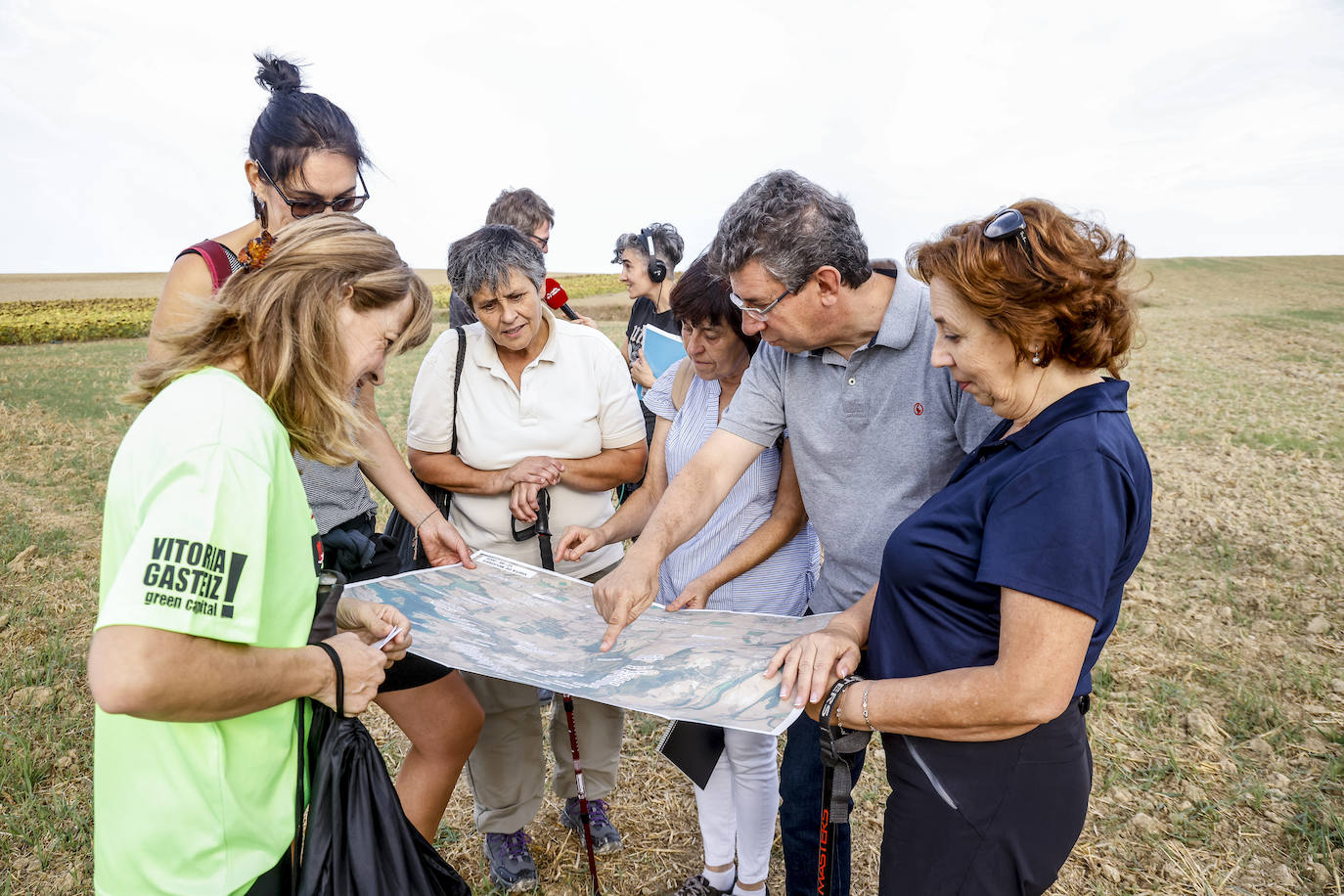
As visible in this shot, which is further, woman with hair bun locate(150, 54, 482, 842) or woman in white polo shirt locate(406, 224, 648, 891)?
woman in white polo shirt locate(406, 224, 648, 891)

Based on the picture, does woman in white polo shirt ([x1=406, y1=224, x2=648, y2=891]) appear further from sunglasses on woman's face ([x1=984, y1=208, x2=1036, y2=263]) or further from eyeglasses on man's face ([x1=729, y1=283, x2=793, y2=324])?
sunglasses on woman's face ([x1=984, y1=208, x2=1036, y2=263])

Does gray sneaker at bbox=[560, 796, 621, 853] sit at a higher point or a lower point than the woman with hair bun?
lower

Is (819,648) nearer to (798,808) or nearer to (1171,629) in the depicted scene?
(798,808)

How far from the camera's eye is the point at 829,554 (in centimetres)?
256

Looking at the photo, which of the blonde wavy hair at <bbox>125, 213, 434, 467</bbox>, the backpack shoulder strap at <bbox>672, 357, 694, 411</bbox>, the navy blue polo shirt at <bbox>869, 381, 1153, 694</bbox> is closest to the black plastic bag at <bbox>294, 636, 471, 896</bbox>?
the blonde wavy hair at <bbox>125, 213, 434, 467</bbox>

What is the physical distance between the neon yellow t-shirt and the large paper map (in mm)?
520

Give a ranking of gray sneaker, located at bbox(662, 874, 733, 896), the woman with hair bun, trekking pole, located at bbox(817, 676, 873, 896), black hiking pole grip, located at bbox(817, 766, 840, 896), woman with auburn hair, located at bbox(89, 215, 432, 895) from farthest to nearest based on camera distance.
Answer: gray sneaker, located at bbox(662, 874, 733, 896) < the woman with hair bun < black hiking pole grip, located at bbox(817, 766, 840, 896) < trekking pole, located at bbox(817, 676, 873, 896) < woman with auburn hair, located at bbox(89, 215, 432, 895)

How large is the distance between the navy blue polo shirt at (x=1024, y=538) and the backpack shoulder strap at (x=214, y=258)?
1.98m

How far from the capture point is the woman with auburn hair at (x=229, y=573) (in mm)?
1258

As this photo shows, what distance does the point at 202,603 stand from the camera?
1.27m

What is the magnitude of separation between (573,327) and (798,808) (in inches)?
77.4

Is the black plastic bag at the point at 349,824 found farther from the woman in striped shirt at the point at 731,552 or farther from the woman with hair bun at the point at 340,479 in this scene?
the woman in striped shirt at the point at 731,552

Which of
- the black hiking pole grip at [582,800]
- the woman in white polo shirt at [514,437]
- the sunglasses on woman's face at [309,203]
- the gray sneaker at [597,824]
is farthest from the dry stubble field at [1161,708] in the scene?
the sunglasses on woman's face at [309,203]

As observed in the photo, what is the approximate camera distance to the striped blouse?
291 centimetres
